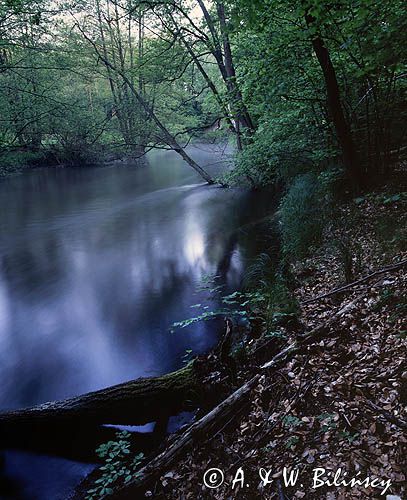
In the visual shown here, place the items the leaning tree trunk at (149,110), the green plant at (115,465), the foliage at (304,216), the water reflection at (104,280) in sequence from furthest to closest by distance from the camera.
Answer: the leaning tree trunk at (149,110) → the foliage at (304,216) → the water reflection at (104,280) → the green plant at (115,465)

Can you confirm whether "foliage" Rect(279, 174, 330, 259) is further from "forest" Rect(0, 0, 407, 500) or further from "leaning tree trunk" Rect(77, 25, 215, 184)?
"leaning tree trunk" Rect(77, 25, 215, 184)

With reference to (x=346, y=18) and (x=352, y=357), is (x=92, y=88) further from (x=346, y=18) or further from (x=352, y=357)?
(x=352, y=357)

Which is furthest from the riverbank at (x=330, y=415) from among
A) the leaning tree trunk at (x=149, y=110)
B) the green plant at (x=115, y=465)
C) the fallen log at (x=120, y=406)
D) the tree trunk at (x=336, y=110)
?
the leaning tree trunk at (x=149, y=110)

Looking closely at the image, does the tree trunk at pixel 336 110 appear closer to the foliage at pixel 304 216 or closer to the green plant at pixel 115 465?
the foliage at pixel 304 216

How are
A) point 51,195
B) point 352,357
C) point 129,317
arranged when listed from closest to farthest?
point 352,357, point 129,317, point 51,195

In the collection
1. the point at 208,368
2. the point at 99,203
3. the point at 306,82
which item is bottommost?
the point at 208,368

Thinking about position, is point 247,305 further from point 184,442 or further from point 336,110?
point 336,110

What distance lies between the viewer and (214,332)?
21.1 ft

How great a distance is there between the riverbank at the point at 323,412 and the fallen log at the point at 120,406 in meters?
0.81

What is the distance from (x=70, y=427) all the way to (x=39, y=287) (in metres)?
5.95

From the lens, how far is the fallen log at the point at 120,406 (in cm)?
436

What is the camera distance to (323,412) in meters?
3.23

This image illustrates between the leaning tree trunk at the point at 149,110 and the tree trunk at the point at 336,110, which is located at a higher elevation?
the leaning tree trunk at the point at 149,110

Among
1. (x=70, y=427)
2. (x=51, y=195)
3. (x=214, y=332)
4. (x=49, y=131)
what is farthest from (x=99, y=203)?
(x=70, y=427)
